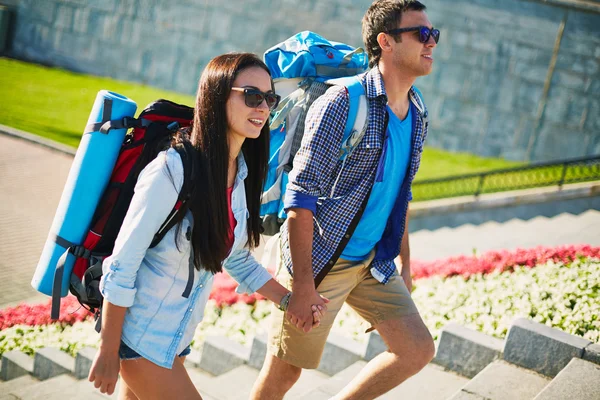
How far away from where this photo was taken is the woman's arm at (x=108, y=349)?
104 inches

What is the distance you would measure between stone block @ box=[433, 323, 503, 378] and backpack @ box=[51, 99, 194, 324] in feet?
9.58

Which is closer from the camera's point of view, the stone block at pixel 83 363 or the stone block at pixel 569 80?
the stone block at pixel 83 363

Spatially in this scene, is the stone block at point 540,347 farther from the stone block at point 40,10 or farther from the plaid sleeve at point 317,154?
the stone block at point 40,10

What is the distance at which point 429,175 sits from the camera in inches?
611

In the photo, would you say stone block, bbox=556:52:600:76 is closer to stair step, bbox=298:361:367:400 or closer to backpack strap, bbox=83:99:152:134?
stair step, bbox=298:361:367:400

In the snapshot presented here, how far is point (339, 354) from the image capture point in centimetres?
539

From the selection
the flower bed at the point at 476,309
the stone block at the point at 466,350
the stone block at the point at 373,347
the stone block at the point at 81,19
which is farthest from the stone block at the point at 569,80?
the stone block at the point at 81,19

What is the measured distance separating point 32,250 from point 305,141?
757 cm

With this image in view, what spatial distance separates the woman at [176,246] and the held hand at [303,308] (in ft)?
1.44

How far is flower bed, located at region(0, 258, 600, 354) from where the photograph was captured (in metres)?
5.38

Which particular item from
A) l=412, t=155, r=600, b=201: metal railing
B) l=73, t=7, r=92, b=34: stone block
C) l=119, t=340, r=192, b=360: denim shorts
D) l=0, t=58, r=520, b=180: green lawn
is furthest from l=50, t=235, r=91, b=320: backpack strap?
l=73, t=7, r=92, b=34: stone block

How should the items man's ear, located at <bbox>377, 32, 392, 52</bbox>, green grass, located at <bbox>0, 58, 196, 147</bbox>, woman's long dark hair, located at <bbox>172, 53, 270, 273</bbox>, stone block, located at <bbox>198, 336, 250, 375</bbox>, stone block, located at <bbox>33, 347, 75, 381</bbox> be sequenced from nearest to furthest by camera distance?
woman's long dark hair, located at <bbox>172, 53, 270, 273</bbox> → man's ear, located at <bbox>377, 32, 392, 52</bbox> → stone block, located at <bbox>198, 336, 250, 375</bbox> → stone block, located at <bbox>33, 347, 75, 381</bbox> → green grass, located at <bbox>0, 58, 196, 147</bbox>

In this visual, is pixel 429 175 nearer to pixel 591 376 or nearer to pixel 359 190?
pixel 591 376

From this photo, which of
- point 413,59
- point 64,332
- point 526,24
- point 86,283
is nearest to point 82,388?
point 64,332
